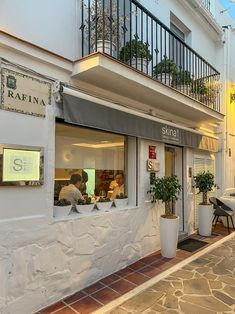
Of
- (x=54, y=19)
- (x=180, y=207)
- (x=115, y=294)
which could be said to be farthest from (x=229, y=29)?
(x=115, y=294)

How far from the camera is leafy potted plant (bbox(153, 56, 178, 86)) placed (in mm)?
6070

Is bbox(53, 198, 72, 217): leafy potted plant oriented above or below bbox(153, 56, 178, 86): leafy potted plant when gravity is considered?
below

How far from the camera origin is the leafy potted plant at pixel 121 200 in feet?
17.3

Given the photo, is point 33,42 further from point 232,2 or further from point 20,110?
point 232,2

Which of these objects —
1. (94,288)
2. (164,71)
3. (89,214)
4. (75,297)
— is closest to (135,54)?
(164,71)

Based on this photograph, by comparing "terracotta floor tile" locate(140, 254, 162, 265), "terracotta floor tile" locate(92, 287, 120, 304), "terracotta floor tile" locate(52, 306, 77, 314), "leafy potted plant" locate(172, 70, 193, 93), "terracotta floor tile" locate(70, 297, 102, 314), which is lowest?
"terracotta floor tile" locate(52, 306, 77, 314)

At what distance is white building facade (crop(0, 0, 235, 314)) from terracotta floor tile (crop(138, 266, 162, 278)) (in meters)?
0.35

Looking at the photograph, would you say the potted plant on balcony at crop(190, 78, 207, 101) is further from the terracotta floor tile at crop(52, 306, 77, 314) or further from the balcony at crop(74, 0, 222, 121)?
the terracotta floor tile at crop(52, 306, 77, 314)

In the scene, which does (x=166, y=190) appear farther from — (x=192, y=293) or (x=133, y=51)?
(x=133, y=51)

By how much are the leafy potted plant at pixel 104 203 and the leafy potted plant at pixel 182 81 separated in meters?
3.29

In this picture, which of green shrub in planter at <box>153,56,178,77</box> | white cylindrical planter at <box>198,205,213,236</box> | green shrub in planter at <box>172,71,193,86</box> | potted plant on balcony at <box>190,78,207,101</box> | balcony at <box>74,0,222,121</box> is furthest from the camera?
white cylindrical planter at <box>198,205,213,236</box>

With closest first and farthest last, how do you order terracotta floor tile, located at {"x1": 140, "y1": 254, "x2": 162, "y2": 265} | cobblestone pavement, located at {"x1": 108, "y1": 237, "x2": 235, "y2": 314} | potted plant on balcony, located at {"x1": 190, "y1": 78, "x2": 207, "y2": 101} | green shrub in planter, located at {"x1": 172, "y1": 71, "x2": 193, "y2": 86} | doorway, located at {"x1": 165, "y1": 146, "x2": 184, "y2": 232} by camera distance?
cobblestone pavement, located at {"x1": 108, "y1": 237, "x2": 235, "y2": 314} < terracotta floor tile, located at {"x1": 140, "y1": 254, "x2": 162, "y2": 265} < green shrub in planter, located at {"x1": 172, "y1": 71, "x2": 193, "y2": 86} < potted plant on balcony, located at {"x1": 190, "y1": 78, "x2": 207, "y2": 101} < doorway, located at {"x1": 165, "y1": 146, "x2": 184, "y2": 232}

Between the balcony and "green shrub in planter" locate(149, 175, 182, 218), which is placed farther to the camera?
"green shrub in planter" locate(149, 175, 182, 218)

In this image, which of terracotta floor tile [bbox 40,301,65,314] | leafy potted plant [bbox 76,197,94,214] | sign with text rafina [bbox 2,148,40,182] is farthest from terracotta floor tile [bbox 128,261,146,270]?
sign with text rafina [bbox 2,148,40,182]
